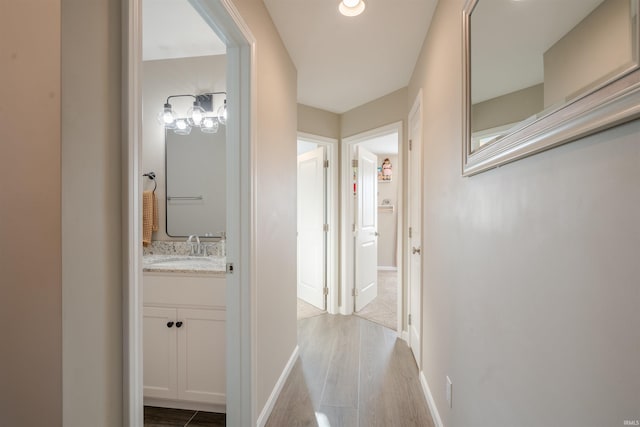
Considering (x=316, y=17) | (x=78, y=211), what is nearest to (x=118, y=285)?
(x=78, y=211)

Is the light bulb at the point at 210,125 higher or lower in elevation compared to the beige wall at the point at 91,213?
higher

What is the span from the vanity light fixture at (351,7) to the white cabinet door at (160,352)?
2.12 m

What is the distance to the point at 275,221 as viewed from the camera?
1.87 metres

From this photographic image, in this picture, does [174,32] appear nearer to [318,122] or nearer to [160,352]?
[318,122]

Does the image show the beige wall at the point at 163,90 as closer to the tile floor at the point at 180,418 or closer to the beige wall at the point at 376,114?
the tile floor at the point at 180,418

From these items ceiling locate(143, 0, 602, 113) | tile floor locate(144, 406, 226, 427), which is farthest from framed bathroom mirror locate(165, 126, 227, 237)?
tile floor locate(144, 406, 226, 427)

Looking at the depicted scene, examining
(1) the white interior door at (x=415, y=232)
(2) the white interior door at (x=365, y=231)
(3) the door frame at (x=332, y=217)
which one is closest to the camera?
(1) the white interior door at (x=415, y=232)

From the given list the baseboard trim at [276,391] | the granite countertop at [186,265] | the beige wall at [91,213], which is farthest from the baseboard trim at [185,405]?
the beige wall at [91,213]

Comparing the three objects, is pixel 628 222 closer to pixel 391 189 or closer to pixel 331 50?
pixel 331 50

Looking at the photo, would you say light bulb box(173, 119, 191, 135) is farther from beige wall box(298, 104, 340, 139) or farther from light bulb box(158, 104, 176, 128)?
beige wall box(298, 104, 340, 139)

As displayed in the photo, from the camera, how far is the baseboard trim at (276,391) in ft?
5.35

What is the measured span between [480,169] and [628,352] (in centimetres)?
68

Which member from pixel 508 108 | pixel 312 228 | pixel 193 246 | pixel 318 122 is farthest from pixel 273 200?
pixel 312 228

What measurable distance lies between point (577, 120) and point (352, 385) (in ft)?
6.81
